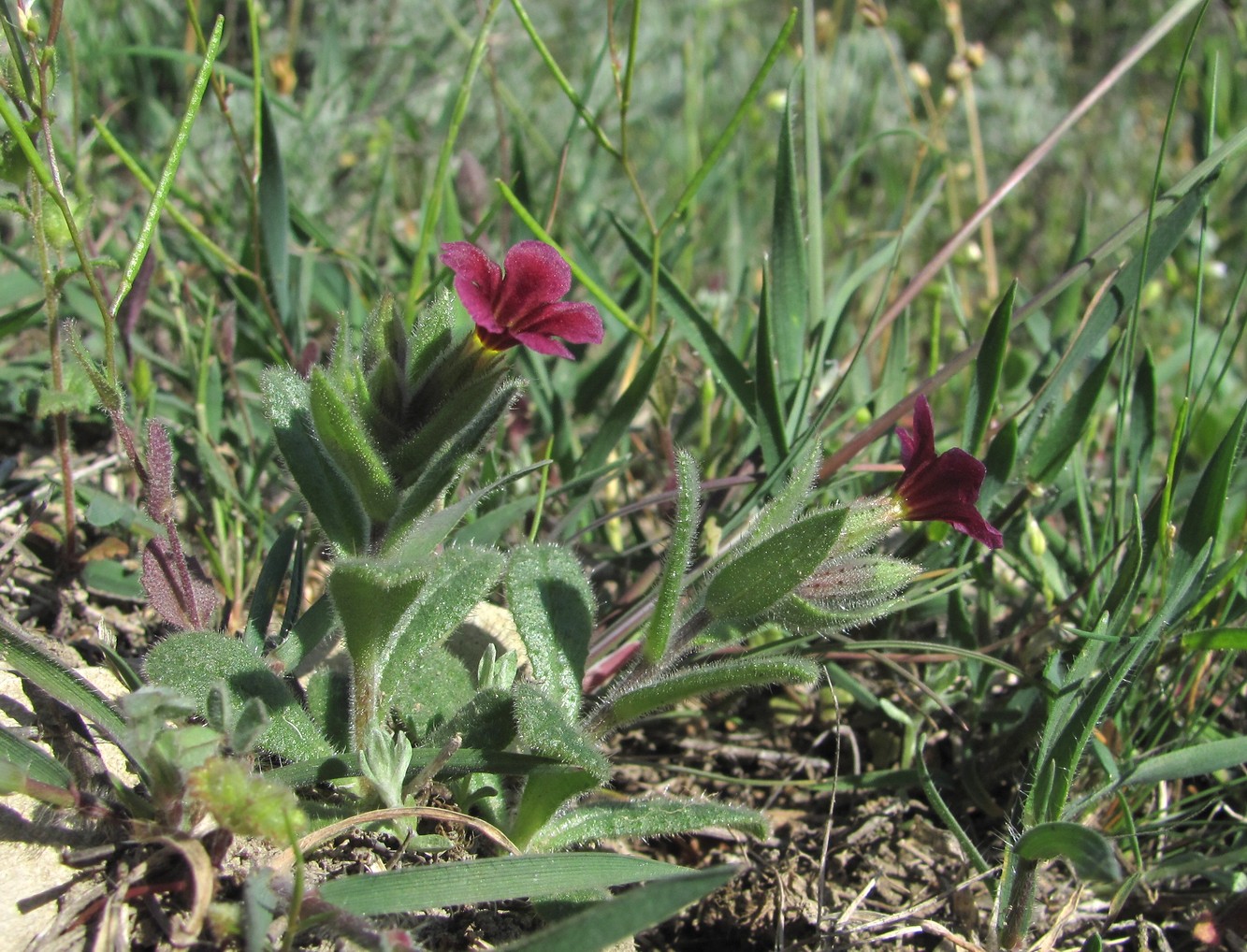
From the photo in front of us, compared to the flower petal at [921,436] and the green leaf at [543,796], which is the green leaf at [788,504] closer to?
the flower petal at [921,436]

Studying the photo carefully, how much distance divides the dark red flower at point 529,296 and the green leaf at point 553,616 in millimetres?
489

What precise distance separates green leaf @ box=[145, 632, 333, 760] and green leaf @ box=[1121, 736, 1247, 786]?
5.06 feet

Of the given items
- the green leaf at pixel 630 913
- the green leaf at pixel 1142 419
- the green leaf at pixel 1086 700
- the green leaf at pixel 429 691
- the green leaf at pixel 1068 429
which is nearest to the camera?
the green leaf at pixel 630 913

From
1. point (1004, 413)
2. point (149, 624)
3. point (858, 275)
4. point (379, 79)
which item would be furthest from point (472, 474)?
point (379, 79)

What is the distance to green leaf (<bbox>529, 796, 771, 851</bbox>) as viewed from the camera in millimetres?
1804

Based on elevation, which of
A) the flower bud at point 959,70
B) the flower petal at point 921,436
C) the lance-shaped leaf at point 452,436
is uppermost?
the flower bud at point 959,70

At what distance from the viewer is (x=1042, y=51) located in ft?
25.4

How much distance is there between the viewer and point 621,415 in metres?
2.59

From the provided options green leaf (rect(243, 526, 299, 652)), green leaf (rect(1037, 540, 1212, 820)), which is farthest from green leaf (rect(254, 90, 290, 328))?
green leaf (rect(1037, 540, 1212, 820))

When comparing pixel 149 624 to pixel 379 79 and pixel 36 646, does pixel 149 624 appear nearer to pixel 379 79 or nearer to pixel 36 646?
pixel 36 646

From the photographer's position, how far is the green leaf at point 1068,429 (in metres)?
2.41

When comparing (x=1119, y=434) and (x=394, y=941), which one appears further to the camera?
(x=1119, y=434)

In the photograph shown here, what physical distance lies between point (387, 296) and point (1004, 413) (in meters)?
1.82

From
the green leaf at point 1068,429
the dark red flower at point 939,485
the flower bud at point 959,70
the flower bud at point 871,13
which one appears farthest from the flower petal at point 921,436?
the flower bud at point 959,70
